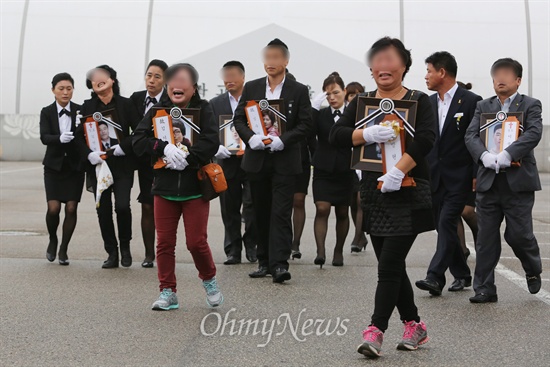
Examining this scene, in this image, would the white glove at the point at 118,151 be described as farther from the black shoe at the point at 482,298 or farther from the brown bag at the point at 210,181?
the black shoe at the point at 482,298

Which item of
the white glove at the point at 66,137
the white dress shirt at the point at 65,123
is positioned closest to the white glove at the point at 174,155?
the white glove at the point at 66,137

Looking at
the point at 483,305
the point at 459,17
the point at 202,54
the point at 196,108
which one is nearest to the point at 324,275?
the point at 483,305

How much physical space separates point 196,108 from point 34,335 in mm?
2068

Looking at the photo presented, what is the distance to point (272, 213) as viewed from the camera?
8.88m

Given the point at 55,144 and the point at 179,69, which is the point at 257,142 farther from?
the point at 55,144

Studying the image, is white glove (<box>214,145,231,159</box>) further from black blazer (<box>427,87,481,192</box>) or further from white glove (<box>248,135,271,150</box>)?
black blazer (<box>427,87,481,192</box>)

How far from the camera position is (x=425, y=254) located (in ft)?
36.8

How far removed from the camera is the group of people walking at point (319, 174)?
6.01m

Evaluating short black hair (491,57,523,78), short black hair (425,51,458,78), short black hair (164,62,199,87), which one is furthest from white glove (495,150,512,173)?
short black hair (164,62,199,87)

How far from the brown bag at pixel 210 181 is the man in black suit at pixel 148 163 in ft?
7.82

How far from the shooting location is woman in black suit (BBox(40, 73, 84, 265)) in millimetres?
9844

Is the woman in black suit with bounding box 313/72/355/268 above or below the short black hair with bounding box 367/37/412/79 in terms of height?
below

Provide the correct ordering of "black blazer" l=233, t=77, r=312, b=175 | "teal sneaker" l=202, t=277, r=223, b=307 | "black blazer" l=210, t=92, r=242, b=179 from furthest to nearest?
1. "black blazer" l=210, t=92, r=242, b=179
2. "black blazer" l=233, t=77, r=312, b=175
3. "teal sneaker" l=202, t=277, r=223, b=307

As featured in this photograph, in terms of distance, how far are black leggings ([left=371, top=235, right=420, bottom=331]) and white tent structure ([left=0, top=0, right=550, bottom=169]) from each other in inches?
946
